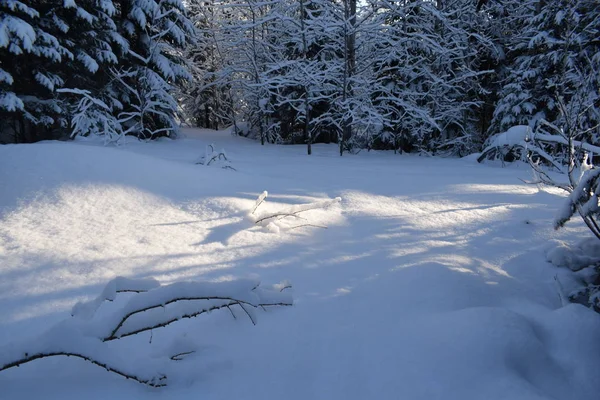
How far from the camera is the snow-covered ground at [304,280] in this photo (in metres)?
1.22

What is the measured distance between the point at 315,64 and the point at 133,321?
9315 millimetres

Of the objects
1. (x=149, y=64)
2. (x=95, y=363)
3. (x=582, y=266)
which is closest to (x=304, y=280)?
(x=95, y=363)

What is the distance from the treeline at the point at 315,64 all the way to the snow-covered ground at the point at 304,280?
547cm

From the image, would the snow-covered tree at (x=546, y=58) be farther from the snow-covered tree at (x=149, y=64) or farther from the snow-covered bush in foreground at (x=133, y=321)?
the snow-covered bush in foreground at (x=133, y=321)

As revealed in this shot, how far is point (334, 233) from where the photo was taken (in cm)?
259

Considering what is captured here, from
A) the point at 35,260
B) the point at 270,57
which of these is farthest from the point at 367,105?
the point at 35,260

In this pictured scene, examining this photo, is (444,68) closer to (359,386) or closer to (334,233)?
(334,233)

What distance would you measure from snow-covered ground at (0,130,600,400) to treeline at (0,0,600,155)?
5.47 m

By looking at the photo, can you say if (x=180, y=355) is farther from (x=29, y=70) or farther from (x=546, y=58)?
(x=546, y=58)

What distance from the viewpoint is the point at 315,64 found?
956cm

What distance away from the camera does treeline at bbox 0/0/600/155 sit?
28.8 feet

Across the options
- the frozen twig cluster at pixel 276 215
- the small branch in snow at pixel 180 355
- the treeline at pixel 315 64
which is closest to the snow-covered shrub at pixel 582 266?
the frozen twig cluster at pixel 276 215

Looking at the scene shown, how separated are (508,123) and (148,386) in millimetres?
13307

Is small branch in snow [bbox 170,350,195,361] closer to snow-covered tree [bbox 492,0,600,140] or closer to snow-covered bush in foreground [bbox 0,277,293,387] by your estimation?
snow-covered bush in foreground [bbox 0,277,293,387]
